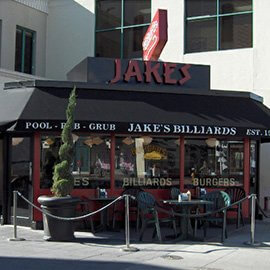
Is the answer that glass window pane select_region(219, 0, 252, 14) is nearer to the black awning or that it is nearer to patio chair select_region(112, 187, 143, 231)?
the black awning

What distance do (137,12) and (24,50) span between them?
479cm

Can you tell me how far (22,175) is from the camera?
12.4m

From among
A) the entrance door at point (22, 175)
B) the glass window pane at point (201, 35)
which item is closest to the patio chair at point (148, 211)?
the entrance door at point (22, 175)

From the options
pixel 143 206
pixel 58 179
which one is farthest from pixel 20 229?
pixel 143 206

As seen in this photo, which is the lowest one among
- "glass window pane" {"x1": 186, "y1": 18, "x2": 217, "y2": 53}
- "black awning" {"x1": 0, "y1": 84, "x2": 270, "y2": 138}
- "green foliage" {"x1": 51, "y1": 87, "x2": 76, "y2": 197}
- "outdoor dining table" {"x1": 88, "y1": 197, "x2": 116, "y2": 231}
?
"outdoor dining table" {"x1": 88, "y1": 197, "x2": 116, "y2": 231}

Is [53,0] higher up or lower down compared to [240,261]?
higher up

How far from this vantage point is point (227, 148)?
13414 mm

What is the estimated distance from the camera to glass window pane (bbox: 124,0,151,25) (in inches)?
798

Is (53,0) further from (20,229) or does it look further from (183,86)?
(20,229)

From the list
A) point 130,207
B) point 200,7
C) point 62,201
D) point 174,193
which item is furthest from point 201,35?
point 62,201

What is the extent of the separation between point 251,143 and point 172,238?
4.67 m

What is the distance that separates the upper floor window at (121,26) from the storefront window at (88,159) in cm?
837

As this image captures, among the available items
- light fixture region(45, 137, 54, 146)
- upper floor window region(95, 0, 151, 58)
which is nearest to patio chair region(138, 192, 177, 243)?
light fixture region(45, 137, 54, 146)

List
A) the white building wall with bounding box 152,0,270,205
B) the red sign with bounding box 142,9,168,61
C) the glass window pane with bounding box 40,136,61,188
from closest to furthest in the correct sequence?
1. the glass window pane with bounding box 40,136,61,188
2. the red sign with bounding box 142,9,168,61
3. the white building wall with bounding box 152,0,270,205
